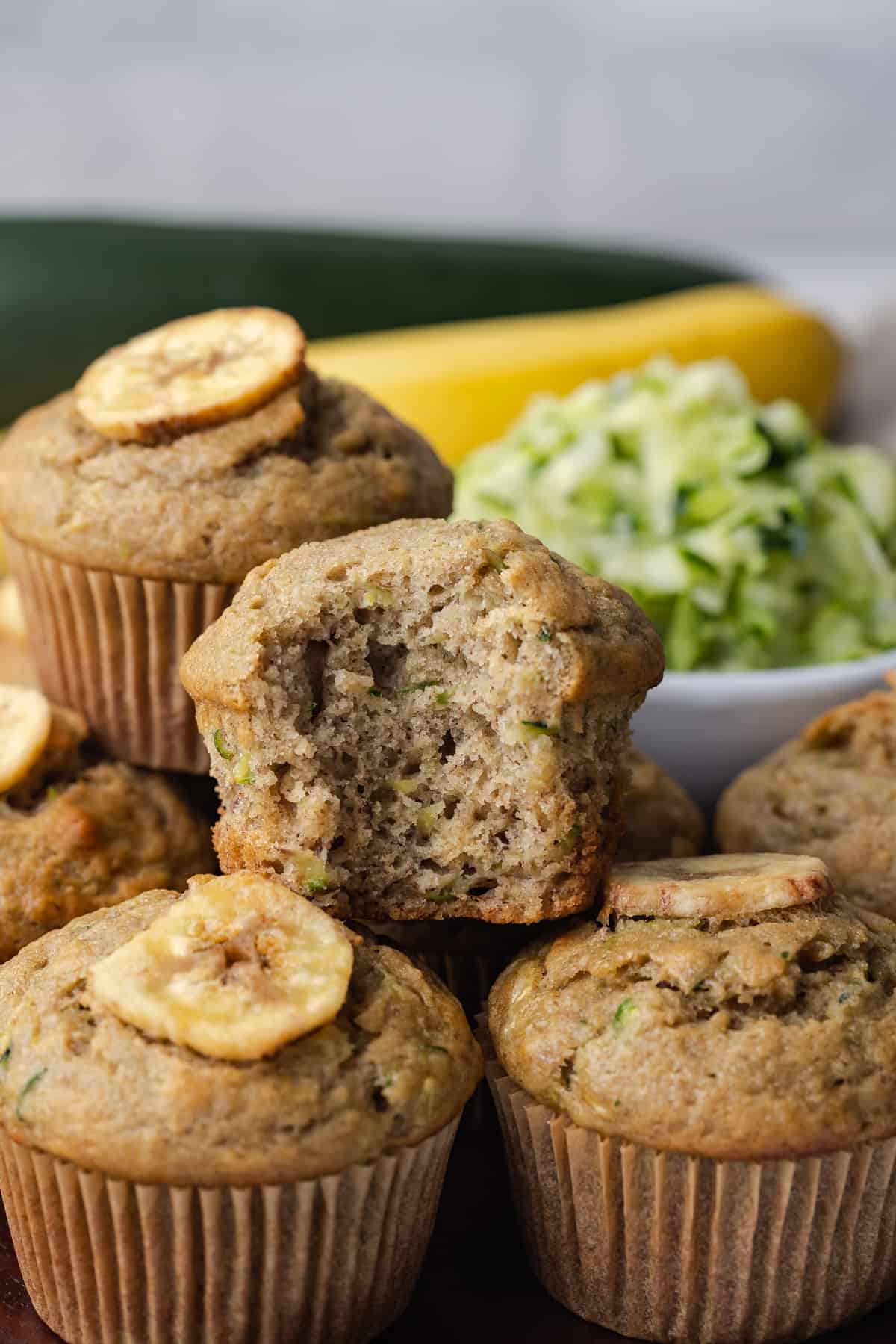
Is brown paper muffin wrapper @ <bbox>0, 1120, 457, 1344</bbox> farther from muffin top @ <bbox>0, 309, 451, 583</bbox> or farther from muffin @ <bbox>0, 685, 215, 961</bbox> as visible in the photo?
muffin top @ <bbox>0, 309, 451, 583</bbox>

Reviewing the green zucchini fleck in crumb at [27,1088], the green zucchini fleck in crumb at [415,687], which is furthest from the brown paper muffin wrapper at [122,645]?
the green zucchini fleck in crumb at [27,1088]

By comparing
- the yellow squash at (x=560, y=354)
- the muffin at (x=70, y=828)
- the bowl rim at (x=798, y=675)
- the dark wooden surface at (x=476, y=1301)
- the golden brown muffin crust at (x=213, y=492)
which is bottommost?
the yellow squash at (x=560, y=354)

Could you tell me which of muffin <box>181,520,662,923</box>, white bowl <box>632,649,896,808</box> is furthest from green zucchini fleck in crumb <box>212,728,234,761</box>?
white bowl <box>632,649,896,808</box>

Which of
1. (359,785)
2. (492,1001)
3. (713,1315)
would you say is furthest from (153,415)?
(713,1315)

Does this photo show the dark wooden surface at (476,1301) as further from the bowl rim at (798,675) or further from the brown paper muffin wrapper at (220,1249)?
the bowl rim at (798,675)

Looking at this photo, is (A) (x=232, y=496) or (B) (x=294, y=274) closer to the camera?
(A) (x=232, y=496)

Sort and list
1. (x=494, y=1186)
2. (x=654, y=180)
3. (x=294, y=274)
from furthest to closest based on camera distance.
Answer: (x=654, y=180)
(x=294, y=274)
(x=494, y=1186)

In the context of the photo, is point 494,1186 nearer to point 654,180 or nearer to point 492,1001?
point 492,1001
